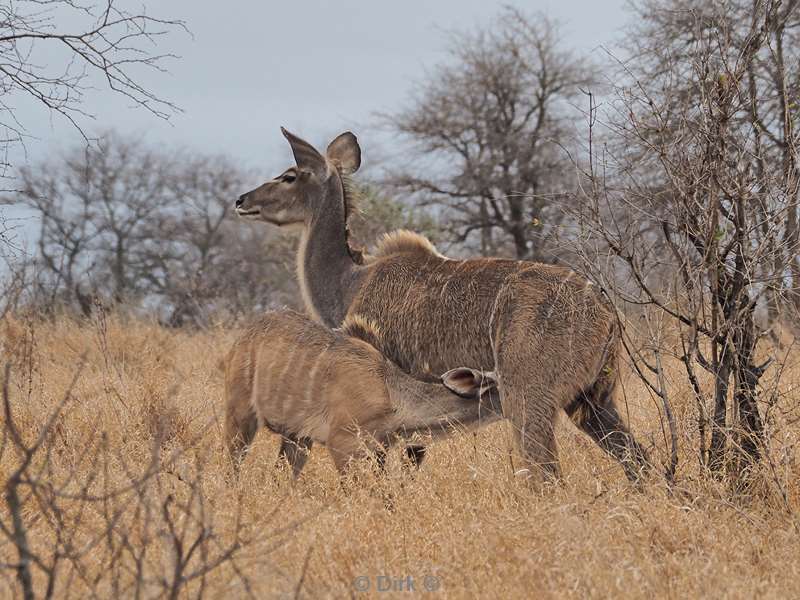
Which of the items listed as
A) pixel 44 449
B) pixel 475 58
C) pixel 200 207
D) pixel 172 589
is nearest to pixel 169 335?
pixel 44 449

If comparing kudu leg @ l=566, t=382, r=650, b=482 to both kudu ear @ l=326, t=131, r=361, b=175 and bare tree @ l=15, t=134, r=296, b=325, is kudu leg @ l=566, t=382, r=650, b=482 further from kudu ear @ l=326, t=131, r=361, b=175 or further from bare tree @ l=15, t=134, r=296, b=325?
bare tree @ l=15, t=134, r=296, b=325

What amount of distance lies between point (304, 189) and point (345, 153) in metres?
0.48

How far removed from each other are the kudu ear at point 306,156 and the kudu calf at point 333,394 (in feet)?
4.87

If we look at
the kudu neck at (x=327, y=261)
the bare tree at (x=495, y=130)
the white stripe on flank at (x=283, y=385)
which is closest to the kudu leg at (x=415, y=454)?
the white stripe on flank at (x=283, y=385)

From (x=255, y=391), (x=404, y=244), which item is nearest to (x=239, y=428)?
(x=255, y=391)

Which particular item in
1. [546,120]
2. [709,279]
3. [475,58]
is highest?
[475,58]

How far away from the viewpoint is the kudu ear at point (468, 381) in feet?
17.9

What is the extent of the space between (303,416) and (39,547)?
7.00 ft

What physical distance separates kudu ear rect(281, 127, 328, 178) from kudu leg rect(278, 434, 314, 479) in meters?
2.19

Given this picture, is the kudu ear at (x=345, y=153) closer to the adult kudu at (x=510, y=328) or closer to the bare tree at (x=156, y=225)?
the adult kudu at (x=510, y=328)

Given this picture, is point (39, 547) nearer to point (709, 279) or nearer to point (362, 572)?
point (362, 572)

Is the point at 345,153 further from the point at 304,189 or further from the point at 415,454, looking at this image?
the point at 415,454

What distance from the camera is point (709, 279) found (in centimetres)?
509

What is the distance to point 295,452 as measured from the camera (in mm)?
6496
